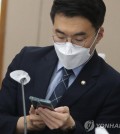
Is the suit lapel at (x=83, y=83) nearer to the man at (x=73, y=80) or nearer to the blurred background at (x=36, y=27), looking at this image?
the man at (x=73, y=80)

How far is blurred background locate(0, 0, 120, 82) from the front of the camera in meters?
2.42

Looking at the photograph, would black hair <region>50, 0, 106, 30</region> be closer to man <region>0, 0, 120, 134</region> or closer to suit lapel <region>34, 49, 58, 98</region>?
man <region>0, 0, 120, 134</region>

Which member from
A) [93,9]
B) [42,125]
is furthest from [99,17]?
[42,125]

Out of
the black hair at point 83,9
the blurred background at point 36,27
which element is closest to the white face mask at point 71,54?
the black hair at point 83,9

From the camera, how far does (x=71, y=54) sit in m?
1.32

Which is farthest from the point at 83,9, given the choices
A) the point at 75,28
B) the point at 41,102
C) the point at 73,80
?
the point at 41,102

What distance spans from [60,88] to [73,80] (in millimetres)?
65

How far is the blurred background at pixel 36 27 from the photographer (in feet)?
7.95

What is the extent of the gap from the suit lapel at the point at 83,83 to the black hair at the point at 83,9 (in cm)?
17

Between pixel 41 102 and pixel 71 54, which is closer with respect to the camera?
pixel 41 102

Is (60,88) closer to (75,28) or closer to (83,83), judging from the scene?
(83,83)

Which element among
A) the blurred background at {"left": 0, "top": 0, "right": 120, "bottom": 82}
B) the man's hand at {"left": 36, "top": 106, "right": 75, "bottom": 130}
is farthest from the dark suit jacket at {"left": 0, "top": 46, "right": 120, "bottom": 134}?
the blurred background at {"left": 0, "top": 0, "right": 120, "bottom": 82}

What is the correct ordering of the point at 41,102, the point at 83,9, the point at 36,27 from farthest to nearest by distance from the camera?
the point at 36,27, the point at 83,9, the point at 41,102

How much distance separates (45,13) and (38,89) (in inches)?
46.3
